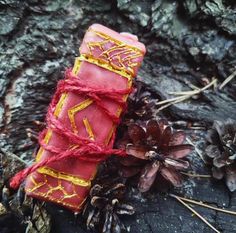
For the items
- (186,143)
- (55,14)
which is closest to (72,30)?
(55,14)

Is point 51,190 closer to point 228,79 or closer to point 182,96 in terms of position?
point 182,96

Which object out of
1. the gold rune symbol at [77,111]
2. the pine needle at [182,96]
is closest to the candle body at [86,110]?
the gold rune symbol at [77,111]

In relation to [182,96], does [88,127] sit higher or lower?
lower

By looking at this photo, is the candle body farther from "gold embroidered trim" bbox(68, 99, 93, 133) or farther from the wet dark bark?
the wet dark bark

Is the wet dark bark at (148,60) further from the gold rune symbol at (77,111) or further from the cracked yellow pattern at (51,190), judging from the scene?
the gold rune symbol at (77,111)

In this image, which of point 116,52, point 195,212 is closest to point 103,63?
point 116,52

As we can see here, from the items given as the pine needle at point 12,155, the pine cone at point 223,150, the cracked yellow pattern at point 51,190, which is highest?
the pine cone at point 223,150
